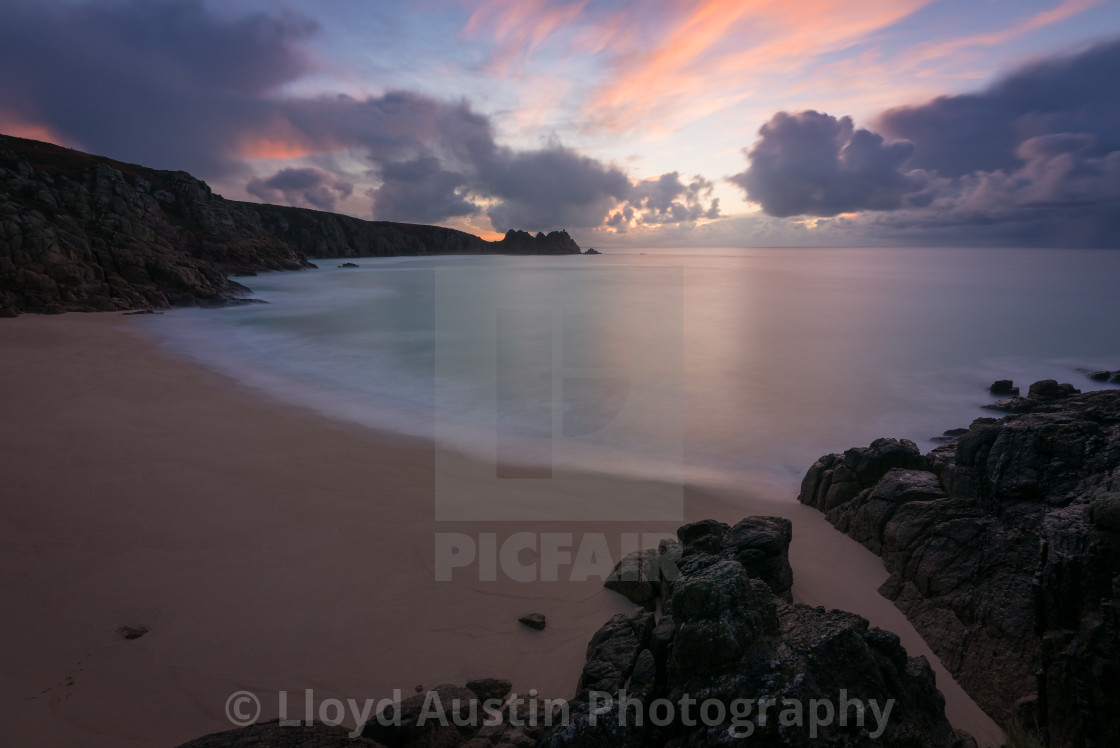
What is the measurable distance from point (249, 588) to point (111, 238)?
33.2 m

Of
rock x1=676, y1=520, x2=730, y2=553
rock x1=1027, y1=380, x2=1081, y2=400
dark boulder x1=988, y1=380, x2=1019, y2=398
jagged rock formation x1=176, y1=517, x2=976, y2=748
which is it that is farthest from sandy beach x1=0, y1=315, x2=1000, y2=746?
dark boulder x1=988, y1=380, x2=1019, y2=398

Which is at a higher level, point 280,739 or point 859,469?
point 859,469

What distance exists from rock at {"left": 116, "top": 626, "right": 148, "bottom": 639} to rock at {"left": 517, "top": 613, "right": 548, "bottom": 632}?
309 centimetres

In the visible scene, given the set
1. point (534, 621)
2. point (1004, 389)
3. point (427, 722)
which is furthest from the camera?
point (1004, 389)

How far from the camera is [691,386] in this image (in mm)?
A: 14492

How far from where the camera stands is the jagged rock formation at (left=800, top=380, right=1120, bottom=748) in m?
3.14

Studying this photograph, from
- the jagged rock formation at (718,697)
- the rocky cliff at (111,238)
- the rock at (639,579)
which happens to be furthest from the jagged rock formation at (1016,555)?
the rocky cliff at (111,238)

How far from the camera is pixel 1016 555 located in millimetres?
4148

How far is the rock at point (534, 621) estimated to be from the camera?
4418 mm

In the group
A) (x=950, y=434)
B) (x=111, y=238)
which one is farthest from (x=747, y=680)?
(x=111, y=238)

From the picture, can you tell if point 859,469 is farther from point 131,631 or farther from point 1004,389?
point 1004,389

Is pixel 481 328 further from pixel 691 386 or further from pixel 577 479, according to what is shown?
pixel 577 479

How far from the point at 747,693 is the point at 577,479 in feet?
17.2

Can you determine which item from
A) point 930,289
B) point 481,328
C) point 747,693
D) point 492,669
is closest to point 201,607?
point 492,669
